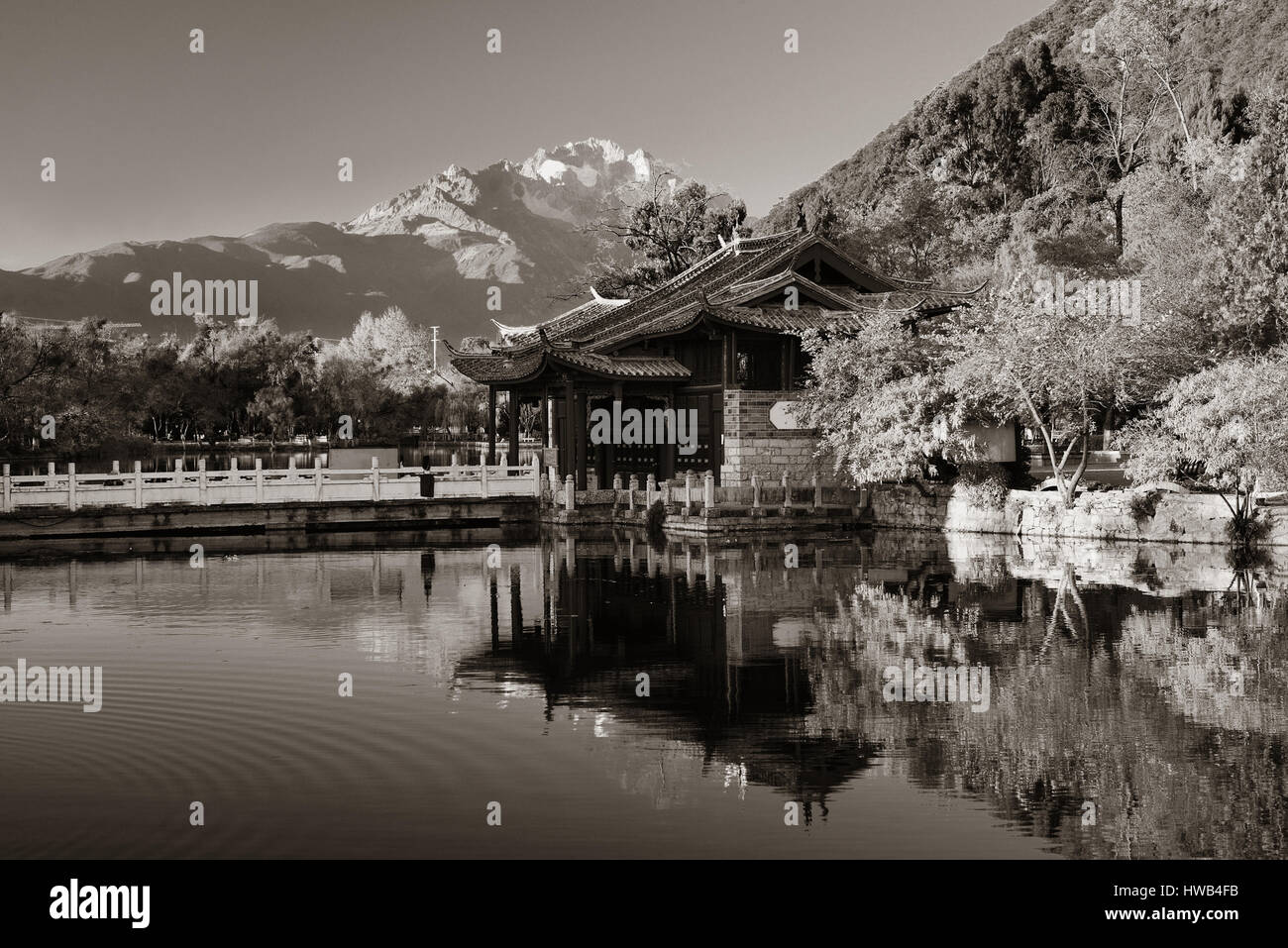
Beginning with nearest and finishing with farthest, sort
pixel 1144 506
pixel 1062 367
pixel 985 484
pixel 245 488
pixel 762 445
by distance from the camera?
pixel 1144 506 < pixel 1062 367 < pixel 985 484 < pixel 245 488 < pixel 762 445

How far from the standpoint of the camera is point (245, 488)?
111 feet

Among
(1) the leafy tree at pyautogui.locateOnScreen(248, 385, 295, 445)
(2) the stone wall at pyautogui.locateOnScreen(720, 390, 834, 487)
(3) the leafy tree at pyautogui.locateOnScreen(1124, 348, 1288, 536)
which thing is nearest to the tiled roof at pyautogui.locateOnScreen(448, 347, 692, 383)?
(2) the stone wall at pyautogui.locateOnScreen(720, 390, 834, 487)

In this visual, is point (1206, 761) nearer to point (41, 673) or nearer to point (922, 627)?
point (922, 627)

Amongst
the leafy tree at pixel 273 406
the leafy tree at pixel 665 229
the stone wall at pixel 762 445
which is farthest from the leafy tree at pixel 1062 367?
the leafy tree at pixel 273 406

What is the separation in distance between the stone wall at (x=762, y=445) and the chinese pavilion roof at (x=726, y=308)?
1.99 m

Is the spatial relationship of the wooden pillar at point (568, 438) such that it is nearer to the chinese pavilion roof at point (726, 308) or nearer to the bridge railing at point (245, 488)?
the chinese pavilion roof at point (726, 308)

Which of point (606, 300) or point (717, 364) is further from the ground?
point (606, 300)

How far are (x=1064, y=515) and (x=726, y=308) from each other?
10.5 m

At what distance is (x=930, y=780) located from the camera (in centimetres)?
996

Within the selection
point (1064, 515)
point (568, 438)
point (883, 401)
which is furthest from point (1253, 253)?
point (568, 438)

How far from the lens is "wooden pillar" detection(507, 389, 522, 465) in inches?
1527

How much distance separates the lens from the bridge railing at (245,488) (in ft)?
106

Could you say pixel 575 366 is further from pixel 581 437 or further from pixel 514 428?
pixel 514 428
